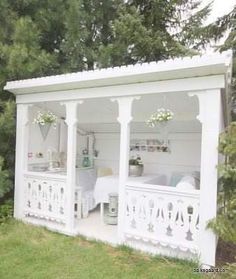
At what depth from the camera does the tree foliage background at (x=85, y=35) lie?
6.29 meters

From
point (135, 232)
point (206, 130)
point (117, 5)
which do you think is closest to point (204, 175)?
point (206, 130)

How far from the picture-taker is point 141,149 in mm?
7258

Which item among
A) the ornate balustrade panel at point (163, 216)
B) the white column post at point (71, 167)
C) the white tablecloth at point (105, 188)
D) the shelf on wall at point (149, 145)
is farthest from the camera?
the shelf on wall at point (149, 145)

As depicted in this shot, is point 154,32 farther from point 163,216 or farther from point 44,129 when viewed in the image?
point 163,216

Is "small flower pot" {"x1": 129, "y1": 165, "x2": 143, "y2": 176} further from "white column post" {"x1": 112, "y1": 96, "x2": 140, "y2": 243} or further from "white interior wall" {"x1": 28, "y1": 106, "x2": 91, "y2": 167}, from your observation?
"white interior wall" {"x1": 28, "y1": 106, "x2": 91, "y2": 167}

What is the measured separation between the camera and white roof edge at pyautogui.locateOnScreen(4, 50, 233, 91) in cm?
370

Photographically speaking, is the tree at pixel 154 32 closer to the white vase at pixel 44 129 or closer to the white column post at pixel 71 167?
the white vase at pixel 44 129

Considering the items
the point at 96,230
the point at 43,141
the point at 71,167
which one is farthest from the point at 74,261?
the point at 43,141

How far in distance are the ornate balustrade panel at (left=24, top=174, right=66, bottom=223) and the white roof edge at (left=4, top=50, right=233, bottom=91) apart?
1680 mm

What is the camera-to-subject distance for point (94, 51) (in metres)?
7.85

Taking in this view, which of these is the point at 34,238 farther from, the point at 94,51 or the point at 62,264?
the point at 94,51

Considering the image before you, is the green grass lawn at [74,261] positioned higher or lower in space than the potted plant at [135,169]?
lower

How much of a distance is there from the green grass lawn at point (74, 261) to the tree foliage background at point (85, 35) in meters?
1.46

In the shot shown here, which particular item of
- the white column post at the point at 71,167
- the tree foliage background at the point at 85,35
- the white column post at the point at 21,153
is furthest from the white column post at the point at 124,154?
the tree foliage background at the point at 85,35
